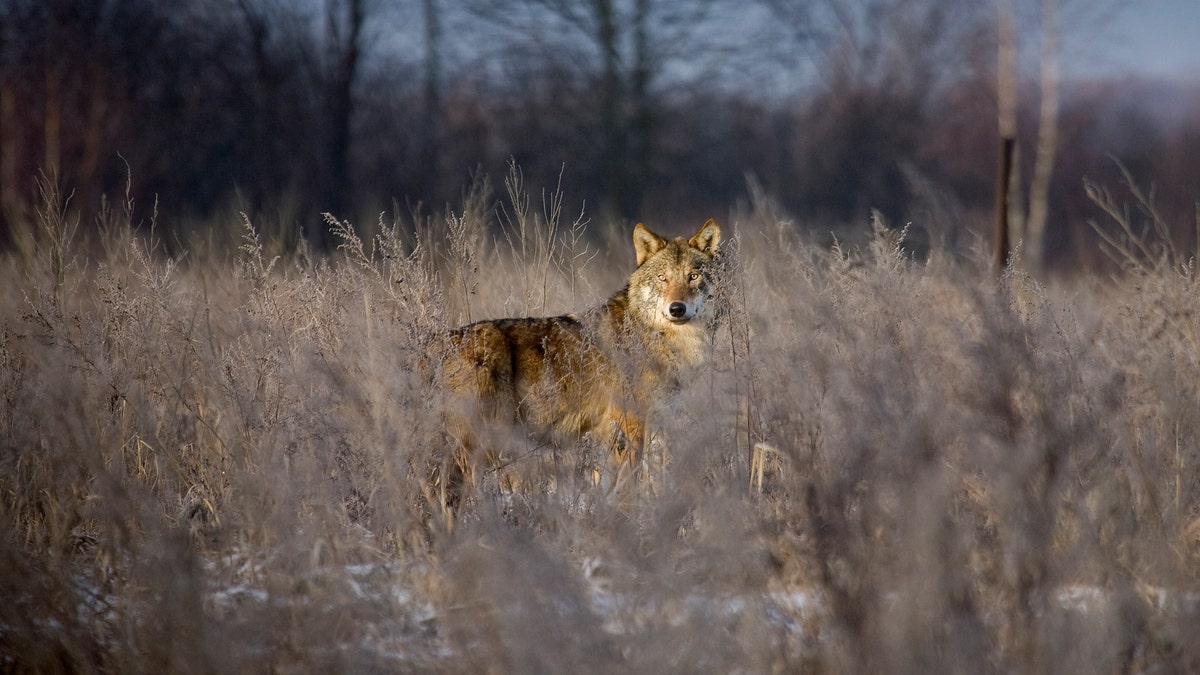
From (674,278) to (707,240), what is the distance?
415 millimetres

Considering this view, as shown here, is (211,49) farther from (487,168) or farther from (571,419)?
(571,419)

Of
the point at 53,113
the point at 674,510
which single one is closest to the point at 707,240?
the point at 674,510

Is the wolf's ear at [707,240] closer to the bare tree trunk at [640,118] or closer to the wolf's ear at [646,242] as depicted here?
the wolf's ear at [646,242]

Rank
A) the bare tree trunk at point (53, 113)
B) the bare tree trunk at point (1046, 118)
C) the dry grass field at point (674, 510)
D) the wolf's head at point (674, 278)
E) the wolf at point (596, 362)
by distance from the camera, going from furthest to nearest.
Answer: the bare tree trunk at point (1046, 118)
the bare tree trunk at point (53, 113)
the wolf's head at point (674, 278)
the wolf at point (596, 362)
the dry grass field at point (674, 510)

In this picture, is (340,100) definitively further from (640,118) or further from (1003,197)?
(1003,197)

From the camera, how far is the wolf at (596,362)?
404 centimetres

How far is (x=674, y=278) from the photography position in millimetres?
4918

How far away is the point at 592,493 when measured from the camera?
3469 mm

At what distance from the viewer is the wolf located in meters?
4.04

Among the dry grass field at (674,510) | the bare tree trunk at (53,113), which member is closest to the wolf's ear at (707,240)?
the dry grass field at (674,510)

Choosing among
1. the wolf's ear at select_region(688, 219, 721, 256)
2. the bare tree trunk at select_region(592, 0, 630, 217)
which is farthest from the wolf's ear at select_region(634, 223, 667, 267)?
the bare tree trunk at select_region(592, 0, 630, 217)

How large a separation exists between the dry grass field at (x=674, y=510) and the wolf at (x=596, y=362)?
0.68ft

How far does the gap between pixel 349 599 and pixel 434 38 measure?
19964mm

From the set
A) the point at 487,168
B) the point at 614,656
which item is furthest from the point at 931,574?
the point at 487,168
